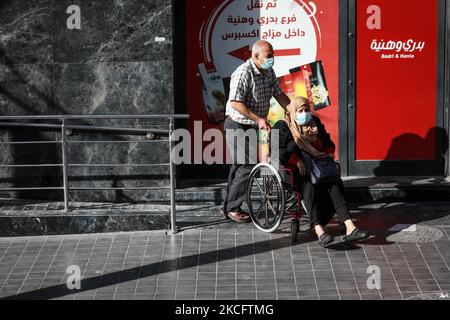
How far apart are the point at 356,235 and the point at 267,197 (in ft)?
3.21

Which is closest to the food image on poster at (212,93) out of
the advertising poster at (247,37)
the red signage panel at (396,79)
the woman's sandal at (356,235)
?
the advertising poster at (247,37)

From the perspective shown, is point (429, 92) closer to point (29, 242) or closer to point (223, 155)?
point (223, 155)

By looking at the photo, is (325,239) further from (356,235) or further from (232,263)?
(232,263)

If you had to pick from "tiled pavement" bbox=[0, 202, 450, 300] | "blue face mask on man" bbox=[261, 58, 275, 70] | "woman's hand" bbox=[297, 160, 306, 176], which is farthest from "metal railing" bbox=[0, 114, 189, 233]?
"woman's hand" bbox=[297, 160, 306, 176]

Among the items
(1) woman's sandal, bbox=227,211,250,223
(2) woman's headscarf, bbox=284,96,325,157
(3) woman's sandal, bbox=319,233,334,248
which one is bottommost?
(3) woman's sandal, bbox=319,233,334,248

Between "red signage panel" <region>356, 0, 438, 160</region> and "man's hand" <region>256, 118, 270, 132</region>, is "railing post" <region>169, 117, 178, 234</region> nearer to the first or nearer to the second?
"man's hand" <region>256, 118, 270, 132</region>

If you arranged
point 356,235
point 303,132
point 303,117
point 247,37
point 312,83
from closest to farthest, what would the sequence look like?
point 356,235
point 303,117
point 303,132
point 247,37
point 312,83

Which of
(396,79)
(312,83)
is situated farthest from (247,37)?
(396,79)

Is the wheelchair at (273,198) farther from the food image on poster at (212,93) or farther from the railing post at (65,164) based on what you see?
the railing post at (65,164)

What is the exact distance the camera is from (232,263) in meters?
8.16

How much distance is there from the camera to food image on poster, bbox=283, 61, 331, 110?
33.7 feet

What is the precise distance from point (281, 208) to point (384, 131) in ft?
7.44

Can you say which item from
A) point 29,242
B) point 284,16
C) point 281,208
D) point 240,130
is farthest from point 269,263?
point 284,16

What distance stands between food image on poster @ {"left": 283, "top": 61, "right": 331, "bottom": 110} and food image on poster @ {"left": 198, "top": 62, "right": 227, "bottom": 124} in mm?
745
